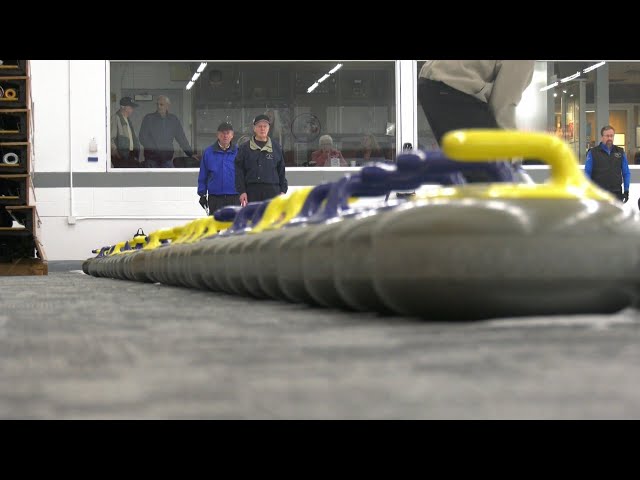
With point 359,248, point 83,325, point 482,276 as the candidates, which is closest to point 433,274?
point 482,276

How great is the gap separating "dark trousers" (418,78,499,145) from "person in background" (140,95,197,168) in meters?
11.3

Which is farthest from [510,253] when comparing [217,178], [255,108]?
[255,108]

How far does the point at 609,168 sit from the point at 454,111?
882 centimetres

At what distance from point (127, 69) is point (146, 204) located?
6.63 feet

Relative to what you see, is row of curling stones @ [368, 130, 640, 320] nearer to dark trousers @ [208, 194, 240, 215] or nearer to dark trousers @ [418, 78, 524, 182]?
dark trousers @ [418, 78, 524, 182]

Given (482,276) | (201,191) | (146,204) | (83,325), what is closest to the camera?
(482,276)

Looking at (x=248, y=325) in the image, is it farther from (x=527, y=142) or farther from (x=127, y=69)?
(x=127, y=69)

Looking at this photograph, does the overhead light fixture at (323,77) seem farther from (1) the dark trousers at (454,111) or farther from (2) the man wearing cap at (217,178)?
(1) the dark trousers at (454,111)

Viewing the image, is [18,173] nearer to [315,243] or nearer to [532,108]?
[532,108]

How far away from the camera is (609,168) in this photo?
12.7m

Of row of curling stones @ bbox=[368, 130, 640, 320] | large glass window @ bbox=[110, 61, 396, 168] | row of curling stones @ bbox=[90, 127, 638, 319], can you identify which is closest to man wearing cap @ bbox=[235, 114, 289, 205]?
row of curling stones @ bbox=[90, 127, 638, 319]

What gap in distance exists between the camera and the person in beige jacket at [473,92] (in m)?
4.26

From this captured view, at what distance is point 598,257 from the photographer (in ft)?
8.43

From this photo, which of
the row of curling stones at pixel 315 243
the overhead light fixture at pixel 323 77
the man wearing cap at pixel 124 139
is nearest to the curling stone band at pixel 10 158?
the man wearing cap at pixel 124 139
